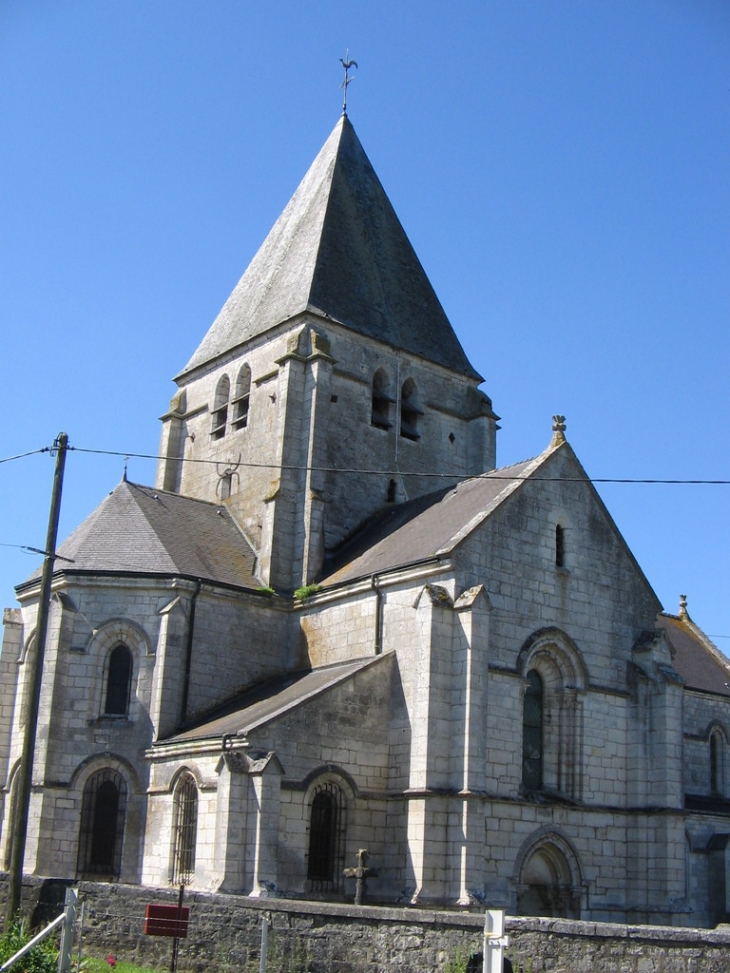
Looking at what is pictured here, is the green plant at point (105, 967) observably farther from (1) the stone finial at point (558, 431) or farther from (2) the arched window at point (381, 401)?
(2) the arched window at point (381, 401)

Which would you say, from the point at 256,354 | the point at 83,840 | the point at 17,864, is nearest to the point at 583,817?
Answer: the point at 83,840

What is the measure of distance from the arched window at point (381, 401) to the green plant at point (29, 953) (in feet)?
61.4

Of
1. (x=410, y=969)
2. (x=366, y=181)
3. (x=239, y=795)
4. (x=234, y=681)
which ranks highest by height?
Answer: (x=366, y=181)

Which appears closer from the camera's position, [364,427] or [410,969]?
[410,969]

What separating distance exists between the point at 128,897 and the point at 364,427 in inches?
697

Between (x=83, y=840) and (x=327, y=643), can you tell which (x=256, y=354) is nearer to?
(x=327, y=643)

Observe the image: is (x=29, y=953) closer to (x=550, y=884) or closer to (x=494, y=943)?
(x=494, y=943)

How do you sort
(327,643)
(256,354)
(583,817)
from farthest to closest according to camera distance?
(256,354) → (327,643) → (583,817)

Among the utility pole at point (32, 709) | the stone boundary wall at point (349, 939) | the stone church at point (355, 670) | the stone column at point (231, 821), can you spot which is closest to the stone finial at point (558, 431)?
the stone church at point (355, 670)

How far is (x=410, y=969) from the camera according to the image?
1488 cm

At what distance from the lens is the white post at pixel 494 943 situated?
422 inches

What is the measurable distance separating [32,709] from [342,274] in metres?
18.9

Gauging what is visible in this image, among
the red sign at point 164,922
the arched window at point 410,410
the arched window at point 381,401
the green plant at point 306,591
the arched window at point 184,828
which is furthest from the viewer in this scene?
the arched window at point 410,410

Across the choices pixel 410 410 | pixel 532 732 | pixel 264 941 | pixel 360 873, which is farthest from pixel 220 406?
pixel 264 941
